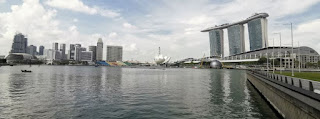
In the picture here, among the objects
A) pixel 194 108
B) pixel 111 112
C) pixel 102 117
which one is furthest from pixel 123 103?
pixel 194 108

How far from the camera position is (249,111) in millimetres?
21516

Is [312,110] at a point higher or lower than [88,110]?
higher

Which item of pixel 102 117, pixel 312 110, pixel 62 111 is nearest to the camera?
pixel 312 110

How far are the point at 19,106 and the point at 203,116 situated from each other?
821 inches

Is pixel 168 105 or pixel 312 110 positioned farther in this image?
pixel 168 105

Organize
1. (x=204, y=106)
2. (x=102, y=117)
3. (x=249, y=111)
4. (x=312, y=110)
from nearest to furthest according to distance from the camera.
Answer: (x=312, y=110) → (x=102, y=117) → (x=249, y=111) → (x=204, y=106)

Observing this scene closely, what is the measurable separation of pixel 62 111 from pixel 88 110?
257 centimetres

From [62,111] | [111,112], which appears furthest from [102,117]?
[62,111]

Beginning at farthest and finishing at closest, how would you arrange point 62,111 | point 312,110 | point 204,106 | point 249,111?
point 204,106 < point 249,111 < point 62,111 < point 312,110

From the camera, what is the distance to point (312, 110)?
37.3ft

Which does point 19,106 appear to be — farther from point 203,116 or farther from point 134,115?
point 203,116

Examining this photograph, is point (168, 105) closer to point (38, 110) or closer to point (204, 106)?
point (204, 106)

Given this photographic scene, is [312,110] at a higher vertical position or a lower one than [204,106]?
higher

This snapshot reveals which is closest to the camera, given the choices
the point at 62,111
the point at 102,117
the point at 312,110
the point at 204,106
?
the point at 312,110
